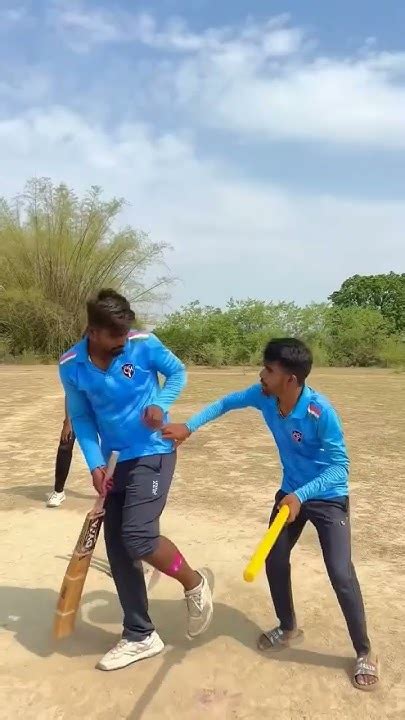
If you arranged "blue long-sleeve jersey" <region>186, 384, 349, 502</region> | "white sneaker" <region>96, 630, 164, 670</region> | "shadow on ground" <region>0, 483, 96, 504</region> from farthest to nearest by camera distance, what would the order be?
"shadow on ground" <region>0, 483, 96, 504</region>, "white sneaker" <region>96, 630, 164, 670</region>, "blue long-sleeve jersey" <region>186, 384, 349, 502</region>

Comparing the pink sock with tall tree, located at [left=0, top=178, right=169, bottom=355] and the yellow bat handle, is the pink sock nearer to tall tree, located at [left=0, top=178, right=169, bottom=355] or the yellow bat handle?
the yellow bat handle

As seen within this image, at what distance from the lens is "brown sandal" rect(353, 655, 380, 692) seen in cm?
303

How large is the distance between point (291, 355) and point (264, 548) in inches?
33.3

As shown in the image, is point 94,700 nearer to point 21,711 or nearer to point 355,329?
point 21,711

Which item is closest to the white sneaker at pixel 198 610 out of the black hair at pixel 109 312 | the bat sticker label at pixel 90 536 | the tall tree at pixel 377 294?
the bat sticker label at pixel 90 536

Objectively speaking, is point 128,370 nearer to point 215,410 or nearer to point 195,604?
point 215,410

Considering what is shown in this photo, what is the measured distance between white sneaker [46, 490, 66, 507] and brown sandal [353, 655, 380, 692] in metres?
3.25

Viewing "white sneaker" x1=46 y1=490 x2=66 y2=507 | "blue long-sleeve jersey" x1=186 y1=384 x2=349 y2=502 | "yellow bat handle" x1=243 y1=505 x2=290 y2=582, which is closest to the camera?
"yellow bat handle" x1=243 y1=505 x2=290 y2=582

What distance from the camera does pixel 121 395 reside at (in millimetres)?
3213

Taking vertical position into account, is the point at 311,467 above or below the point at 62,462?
above

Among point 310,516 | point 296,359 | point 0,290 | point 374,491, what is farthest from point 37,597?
point 0,290

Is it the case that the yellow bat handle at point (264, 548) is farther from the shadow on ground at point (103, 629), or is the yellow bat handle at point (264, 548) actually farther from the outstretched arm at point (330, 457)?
the shadow on ground at point (103, 629)

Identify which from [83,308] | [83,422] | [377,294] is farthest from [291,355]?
[377,294]

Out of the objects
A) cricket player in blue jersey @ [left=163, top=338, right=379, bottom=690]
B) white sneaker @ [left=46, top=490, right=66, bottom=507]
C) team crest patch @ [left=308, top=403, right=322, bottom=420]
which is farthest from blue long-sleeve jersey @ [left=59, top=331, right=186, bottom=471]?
white sneaker @ [left=46, top=490, right=66, bottom=507]
